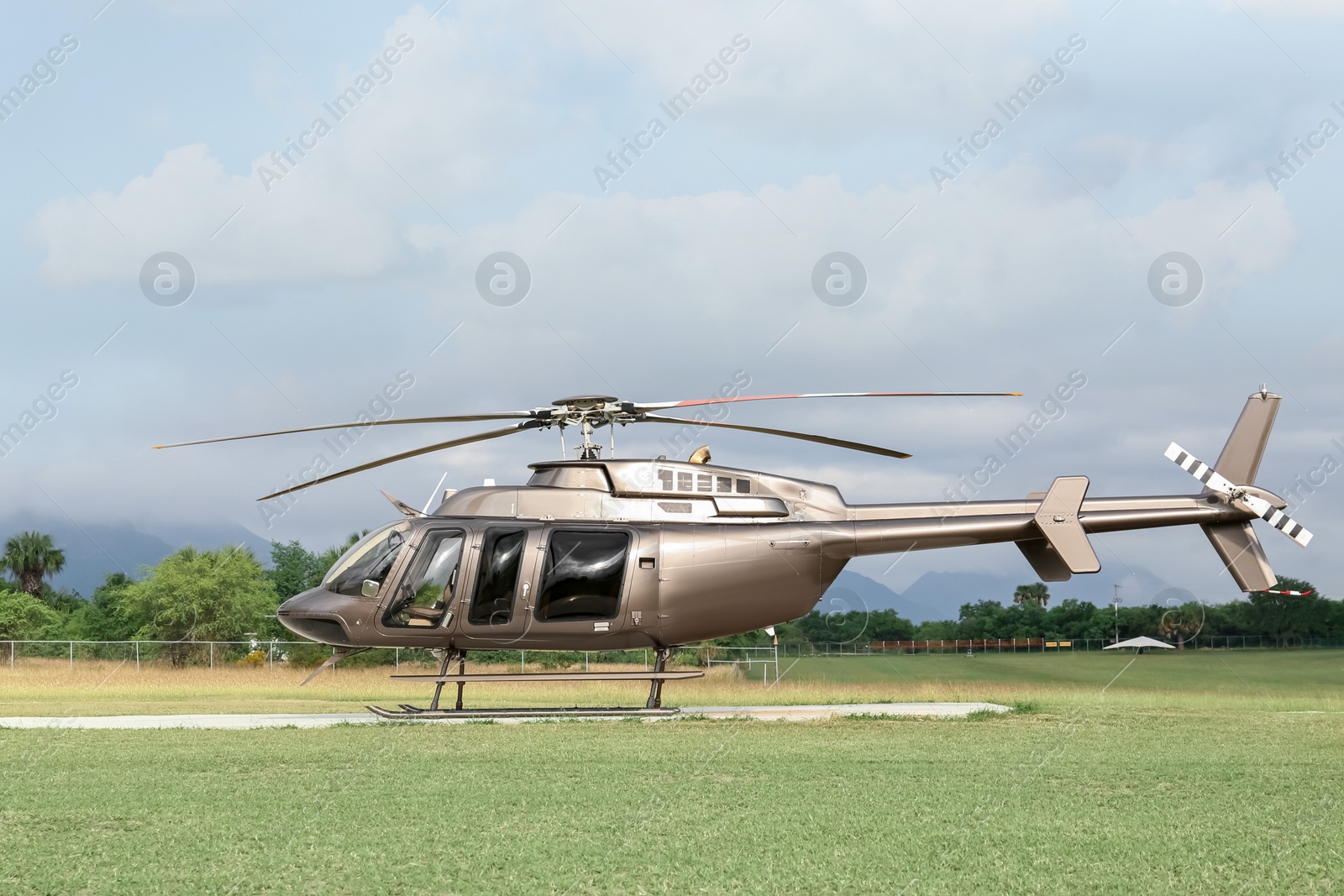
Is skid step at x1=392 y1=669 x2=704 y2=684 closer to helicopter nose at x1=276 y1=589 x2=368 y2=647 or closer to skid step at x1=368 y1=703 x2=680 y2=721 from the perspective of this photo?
skid step at x1=368 y1=703 x2=680 y2=721

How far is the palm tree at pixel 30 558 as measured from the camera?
78125 millimetres

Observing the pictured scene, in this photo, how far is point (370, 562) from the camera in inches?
635

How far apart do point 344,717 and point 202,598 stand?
33.9 metres

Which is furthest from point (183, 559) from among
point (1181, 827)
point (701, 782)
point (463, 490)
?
point (1181, 827)

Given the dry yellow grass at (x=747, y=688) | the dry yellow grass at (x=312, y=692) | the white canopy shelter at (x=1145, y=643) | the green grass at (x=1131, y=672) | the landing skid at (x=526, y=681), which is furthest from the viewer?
the white canopy shelter at (x=1145, y=643)

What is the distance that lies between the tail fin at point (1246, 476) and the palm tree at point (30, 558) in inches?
3048

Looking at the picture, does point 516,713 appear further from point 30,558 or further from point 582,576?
point 30,558

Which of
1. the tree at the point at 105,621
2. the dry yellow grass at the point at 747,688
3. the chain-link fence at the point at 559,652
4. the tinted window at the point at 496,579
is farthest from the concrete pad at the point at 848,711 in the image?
the tree at the point at 105,621

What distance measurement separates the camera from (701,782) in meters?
10.1

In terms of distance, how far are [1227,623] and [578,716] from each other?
24.7 meters

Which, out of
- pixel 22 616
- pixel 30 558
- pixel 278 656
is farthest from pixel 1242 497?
pixel 30 558

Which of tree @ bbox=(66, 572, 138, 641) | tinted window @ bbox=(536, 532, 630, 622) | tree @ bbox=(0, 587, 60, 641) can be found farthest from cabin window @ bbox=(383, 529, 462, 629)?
tree @ bbox=(0, 587, 60, 641)

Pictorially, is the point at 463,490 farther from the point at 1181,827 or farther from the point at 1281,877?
the point at 1281,877

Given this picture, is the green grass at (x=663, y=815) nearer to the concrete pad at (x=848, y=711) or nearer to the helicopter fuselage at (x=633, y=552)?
the helicopter fuselage at (x=633, y=552)
